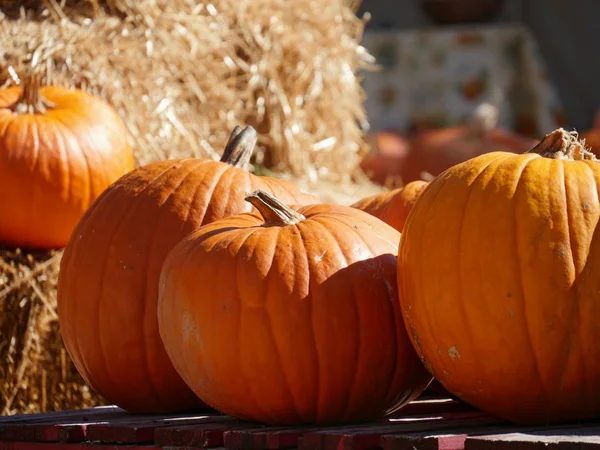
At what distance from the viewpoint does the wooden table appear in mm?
1592

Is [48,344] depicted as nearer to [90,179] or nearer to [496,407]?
[90,179]

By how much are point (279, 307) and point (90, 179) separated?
1460mm

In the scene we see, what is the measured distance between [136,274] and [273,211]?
0.38 meters

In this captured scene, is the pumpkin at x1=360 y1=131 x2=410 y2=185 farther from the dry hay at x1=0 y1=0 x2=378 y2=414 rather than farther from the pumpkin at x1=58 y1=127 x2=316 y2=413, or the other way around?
the pumpkin at x1=58 y1=127 x2=316 y2=413

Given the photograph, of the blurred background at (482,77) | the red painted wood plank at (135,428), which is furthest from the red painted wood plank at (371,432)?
the blurred background at (482,77)

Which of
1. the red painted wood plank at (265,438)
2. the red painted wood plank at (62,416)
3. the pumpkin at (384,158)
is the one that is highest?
the red painted wood plank at (265,438)

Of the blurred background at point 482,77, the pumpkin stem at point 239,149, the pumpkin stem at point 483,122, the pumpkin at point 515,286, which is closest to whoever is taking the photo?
the pumpkin at point 515,286

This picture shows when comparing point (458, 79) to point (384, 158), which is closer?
point (384, 158)

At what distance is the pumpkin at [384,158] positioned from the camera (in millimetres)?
7273

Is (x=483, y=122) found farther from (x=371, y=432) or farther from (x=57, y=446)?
(x=371, y=432)

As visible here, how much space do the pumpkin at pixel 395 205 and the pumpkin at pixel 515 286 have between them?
Result: 2.25 ft

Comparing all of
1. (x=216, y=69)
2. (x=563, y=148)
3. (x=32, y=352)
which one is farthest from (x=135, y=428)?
(x=216, y=69)

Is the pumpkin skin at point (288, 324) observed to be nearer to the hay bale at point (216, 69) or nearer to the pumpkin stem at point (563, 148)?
the pumpkin stem at point (563, 148)

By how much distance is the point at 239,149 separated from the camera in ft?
8.00
